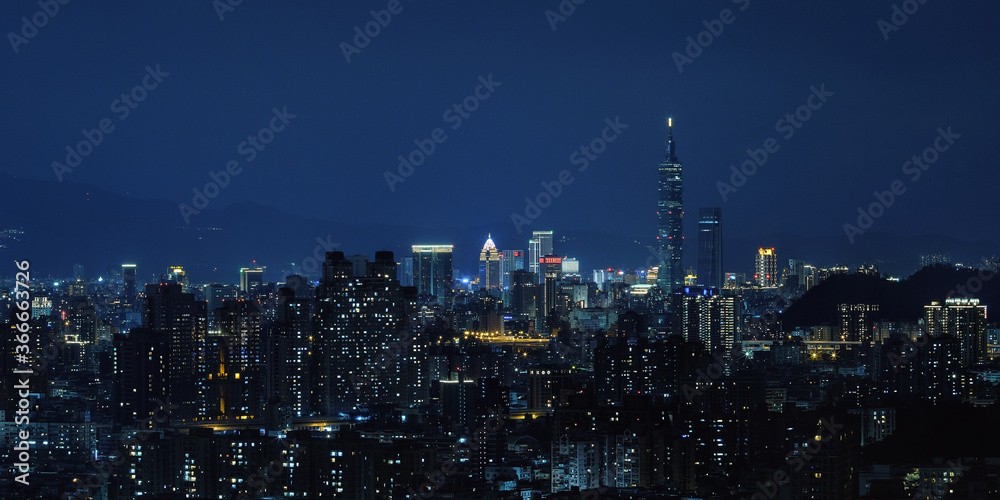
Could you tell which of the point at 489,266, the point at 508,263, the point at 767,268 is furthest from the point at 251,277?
the point at 767,268

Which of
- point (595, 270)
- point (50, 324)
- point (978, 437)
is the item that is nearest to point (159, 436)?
point (978, 437)

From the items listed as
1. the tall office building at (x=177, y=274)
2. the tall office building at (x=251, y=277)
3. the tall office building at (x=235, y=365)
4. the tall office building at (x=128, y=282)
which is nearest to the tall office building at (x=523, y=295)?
the tall office building at (x=251, y=277)

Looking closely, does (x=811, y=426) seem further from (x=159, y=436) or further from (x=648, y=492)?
(x=159, y=436)

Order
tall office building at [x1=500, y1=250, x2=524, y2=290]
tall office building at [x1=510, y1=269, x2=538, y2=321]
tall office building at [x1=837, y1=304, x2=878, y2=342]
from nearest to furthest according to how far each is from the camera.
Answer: tall office building at [x1=837, y1=304, x2=878, y2=342]
tall office building at [x1=510, y1=269, x2=538, y2=321]
tall office building at [x1=500, y1=250, x2=524, y2=290]

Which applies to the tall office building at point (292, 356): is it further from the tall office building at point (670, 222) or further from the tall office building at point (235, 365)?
the tall office building at point (670, 222)

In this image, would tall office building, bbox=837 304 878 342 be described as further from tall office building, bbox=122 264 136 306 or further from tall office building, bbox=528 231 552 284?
tall office building, bbox=528 231 552 284

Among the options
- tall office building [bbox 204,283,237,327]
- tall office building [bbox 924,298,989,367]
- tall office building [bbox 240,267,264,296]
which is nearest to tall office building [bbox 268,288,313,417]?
tall office building [bbox 204,283,237,327]
